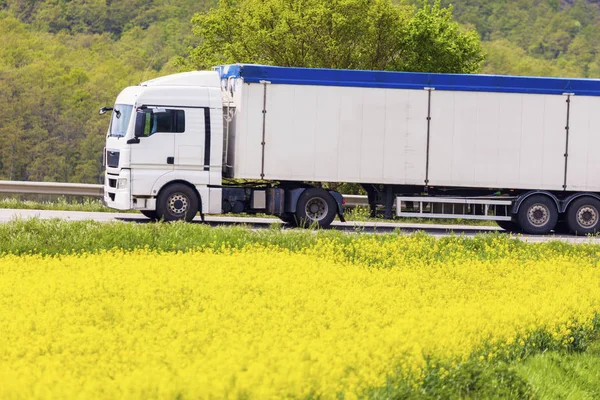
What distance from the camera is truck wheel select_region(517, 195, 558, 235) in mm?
23234

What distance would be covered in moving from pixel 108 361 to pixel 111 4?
9658cm

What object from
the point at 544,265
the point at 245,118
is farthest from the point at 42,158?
the point at 544,265

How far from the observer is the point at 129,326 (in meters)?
8.83

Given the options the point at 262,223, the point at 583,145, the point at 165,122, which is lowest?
the point at 262,223

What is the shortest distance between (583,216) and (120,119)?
9.54 meters

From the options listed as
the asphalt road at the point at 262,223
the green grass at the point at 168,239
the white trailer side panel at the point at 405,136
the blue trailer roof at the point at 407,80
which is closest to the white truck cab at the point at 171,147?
the blue trailer roof at the point at 407,80

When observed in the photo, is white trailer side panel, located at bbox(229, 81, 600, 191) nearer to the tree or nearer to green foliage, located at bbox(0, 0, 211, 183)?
the tree

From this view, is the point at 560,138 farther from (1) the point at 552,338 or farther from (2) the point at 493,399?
(2) the point at 493,399

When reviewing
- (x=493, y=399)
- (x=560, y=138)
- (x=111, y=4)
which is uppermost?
(x=111, y=4)

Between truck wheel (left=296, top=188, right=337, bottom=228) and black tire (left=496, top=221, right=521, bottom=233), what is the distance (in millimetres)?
4075

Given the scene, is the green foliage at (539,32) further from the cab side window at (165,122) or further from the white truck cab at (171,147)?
the cab side window at (165,122)

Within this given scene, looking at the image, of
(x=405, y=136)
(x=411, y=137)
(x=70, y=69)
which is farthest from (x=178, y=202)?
(x=70, y=69)

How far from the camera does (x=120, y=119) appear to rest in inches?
863

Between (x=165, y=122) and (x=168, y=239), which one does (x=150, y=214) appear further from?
(x=168, y=239)
